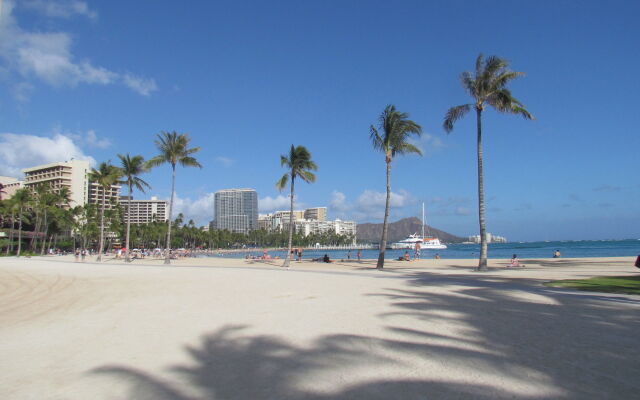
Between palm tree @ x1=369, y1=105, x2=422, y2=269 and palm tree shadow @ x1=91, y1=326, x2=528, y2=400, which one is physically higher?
palm tree @ x1=369, y1=105, x2=422, y2=269

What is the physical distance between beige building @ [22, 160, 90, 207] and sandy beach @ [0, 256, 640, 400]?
140 meters

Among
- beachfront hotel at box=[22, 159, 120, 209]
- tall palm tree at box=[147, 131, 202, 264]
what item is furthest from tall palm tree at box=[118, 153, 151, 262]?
beachfront hotel at box=[22, 159, 120, 209]

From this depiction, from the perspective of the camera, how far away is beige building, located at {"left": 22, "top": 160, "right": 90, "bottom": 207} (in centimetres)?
13138

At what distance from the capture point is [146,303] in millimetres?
11469

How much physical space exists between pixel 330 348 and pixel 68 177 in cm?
14982

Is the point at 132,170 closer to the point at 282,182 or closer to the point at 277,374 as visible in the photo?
the point at 282,182

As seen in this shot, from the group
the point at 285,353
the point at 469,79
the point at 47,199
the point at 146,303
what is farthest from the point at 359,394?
the point at 47,199

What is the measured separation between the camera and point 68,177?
436 ft

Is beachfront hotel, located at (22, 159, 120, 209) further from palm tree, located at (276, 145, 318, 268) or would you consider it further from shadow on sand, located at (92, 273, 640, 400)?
shadow on sand, located at (92, 273, 640, 400)

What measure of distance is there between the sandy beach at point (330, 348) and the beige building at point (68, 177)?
140462 mm

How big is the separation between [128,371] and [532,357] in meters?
5.31

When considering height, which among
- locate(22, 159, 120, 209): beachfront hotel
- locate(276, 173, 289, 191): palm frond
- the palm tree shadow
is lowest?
the palm tree shadow

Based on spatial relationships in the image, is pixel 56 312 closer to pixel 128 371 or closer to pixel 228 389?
pixel 128 371

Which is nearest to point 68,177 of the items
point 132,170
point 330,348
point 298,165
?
point 132,170
